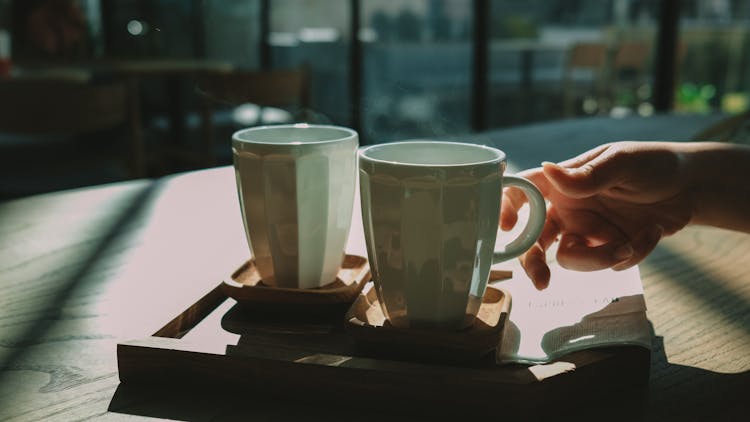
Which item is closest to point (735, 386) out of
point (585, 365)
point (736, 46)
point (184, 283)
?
point (585, 365)

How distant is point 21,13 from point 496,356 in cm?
414

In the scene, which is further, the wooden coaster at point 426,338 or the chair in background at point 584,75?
the chair in background at point 584,75

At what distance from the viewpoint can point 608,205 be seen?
0.70 meters

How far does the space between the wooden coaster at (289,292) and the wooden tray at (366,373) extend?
0.05m

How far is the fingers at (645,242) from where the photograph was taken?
62cm

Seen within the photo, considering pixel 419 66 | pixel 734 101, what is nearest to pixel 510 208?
pixel 734 101

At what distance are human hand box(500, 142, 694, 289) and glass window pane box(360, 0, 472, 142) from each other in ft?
9.27

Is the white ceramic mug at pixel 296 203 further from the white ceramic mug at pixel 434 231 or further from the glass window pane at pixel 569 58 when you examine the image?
the glass window pane at pixel 569 58

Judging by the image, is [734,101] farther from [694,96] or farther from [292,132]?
[292,132]

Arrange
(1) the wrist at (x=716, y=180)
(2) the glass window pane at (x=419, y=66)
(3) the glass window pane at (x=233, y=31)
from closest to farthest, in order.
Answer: (1) the wrist at (x=716, y=180), (2) the glass window pane at (x=419, y=66), (3) the glass window pane at (x=233, y=31)

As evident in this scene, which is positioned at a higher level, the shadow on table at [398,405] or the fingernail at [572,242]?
the fingernail at [572,242]

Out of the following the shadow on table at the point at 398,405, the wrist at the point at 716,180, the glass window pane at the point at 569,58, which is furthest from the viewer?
the glass window pane at the point at 569,58

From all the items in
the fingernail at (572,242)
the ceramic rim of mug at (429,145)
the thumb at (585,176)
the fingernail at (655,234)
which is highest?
the ceramic rim of mug at (429,145)

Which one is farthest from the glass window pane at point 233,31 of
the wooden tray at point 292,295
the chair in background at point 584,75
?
the wooden tray at point 292,295
